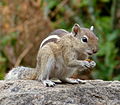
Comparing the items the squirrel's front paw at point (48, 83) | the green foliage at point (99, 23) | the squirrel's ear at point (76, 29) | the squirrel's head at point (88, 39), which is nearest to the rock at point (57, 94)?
the squirrel's front paw at point (48, 83)

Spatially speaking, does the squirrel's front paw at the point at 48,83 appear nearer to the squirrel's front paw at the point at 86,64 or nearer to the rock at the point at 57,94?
the rock at the point at 57,94

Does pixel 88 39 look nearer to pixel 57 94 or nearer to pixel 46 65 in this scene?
pixel 46 65

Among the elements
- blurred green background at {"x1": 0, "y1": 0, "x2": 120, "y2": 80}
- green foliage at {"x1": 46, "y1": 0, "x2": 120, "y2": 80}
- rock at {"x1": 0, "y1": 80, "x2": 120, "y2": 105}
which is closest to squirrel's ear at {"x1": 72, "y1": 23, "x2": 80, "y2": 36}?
rock at {"x1": 0, "y1": 80, "x2": 120, "y2": 105}

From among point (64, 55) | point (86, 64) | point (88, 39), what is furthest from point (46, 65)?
point (88, 39)

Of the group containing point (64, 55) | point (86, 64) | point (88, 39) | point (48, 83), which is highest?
point (88, 39)

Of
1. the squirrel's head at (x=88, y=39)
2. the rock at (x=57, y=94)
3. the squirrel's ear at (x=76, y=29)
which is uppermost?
the squirrel's ear at (x=76, y=29)

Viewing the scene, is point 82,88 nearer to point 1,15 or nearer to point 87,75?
point 87,75
